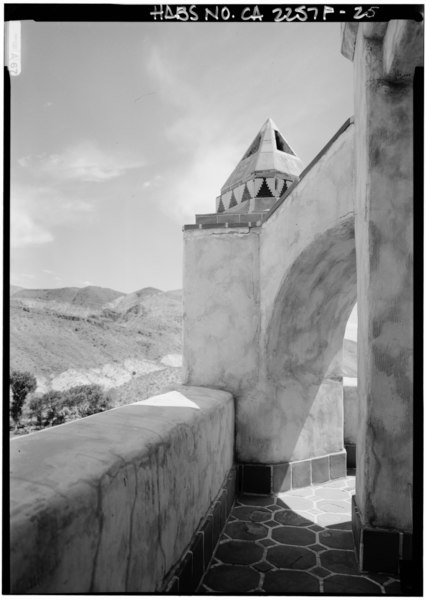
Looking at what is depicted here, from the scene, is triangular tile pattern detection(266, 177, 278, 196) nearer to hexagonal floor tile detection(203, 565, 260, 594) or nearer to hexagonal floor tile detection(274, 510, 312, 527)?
hexagonal floor tile detection(274, 510, 312, 527)

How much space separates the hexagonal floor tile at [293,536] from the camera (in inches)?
141

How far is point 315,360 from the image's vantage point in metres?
5.11

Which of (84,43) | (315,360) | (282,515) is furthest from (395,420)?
(84,43)

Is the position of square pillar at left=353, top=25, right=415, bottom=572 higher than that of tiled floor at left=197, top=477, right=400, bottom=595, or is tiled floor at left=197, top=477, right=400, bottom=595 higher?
square pillar at left=353, top=25, right=415, bottom=572

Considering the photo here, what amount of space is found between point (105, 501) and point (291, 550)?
2558 mm

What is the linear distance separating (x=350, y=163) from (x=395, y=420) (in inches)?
77.9

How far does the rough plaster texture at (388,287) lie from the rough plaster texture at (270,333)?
5.11 feet

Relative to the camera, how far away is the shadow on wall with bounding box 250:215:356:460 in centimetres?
459

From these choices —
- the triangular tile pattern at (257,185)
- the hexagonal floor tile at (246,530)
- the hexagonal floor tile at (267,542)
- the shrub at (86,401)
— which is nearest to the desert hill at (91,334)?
the shrub at (86,401)

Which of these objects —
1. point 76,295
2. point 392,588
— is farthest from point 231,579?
point 76,295

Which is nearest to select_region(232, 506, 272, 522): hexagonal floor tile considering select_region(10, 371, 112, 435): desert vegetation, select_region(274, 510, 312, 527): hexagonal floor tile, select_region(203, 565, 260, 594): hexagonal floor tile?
select_region(274, 510, 312, 527): hexagonal floor tile

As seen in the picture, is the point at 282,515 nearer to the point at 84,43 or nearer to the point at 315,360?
the point at 315,360

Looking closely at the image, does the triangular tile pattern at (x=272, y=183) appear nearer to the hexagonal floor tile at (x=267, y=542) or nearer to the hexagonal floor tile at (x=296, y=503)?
the hexagonal floor tile at (x=296, y=503)

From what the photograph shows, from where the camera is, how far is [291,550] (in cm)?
342
